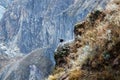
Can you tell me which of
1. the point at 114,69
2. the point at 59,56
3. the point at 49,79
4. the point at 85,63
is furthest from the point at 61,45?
the point at 114,69

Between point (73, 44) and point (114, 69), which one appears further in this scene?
point (73, 44)

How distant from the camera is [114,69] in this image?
13.9 metres

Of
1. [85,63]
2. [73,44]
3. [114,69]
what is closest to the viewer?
[114,69]

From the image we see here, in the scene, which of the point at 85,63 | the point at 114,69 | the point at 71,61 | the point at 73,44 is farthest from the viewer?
the point at 73,44

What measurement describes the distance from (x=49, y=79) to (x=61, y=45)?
396 cm

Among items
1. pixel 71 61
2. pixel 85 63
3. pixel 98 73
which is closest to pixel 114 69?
pixel 98 73

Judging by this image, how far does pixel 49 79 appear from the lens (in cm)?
1720

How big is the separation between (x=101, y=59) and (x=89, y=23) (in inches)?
225

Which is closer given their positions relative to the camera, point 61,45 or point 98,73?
point 98,73

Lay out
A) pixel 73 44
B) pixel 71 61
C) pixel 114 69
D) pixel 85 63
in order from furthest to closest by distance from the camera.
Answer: pixel 73 44
pixel 71 61
pixel 85 63
pixel 114 69

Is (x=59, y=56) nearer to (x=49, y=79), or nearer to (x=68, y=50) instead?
(x=68, y=50)

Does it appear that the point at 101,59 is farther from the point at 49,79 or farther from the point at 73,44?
the point at 73,44

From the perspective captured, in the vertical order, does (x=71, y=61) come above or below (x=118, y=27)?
below

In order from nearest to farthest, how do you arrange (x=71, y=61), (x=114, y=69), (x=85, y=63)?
1. (x=114, y=69)
2. (x=85, y=63)
3. (x=71, y=61)
